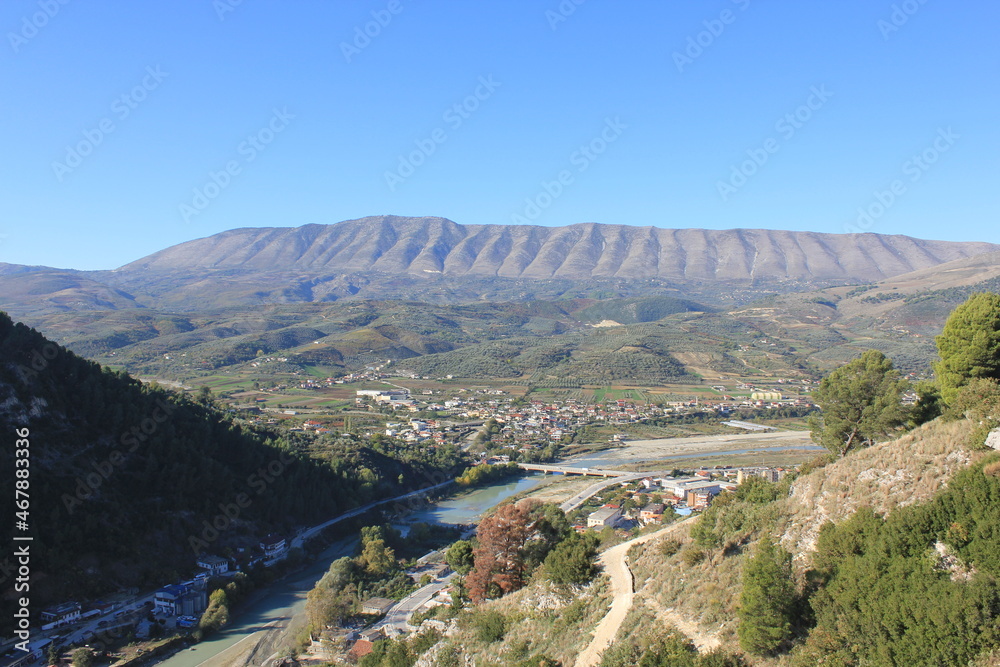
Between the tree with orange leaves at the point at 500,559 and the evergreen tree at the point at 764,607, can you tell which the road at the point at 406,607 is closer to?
the tree with orange leaves at the point at 500,559

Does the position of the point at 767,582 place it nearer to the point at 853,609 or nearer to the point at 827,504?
the point at 853,609

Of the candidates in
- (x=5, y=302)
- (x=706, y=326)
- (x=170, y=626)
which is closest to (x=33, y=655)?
(x=170, y=626)

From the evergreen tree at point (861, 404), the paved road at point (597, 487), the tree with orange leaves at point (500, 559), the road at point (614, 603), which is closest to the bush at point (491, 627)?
the tree with orange leaves at point (500, 559)

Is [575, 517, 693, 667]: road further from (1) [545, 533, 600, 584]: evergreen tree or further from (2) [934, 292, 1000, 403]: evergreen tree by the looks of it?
(2) [934, 292, 1000, 403]: evergreen tree

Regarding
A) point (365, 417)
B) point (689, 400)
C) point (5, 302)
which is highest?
point (5, 302)

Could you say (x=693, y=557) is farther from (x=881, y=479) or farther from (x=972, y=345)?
(x=972, y=345)

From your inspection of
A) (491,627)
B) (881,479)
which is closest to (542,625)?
(491,627)
